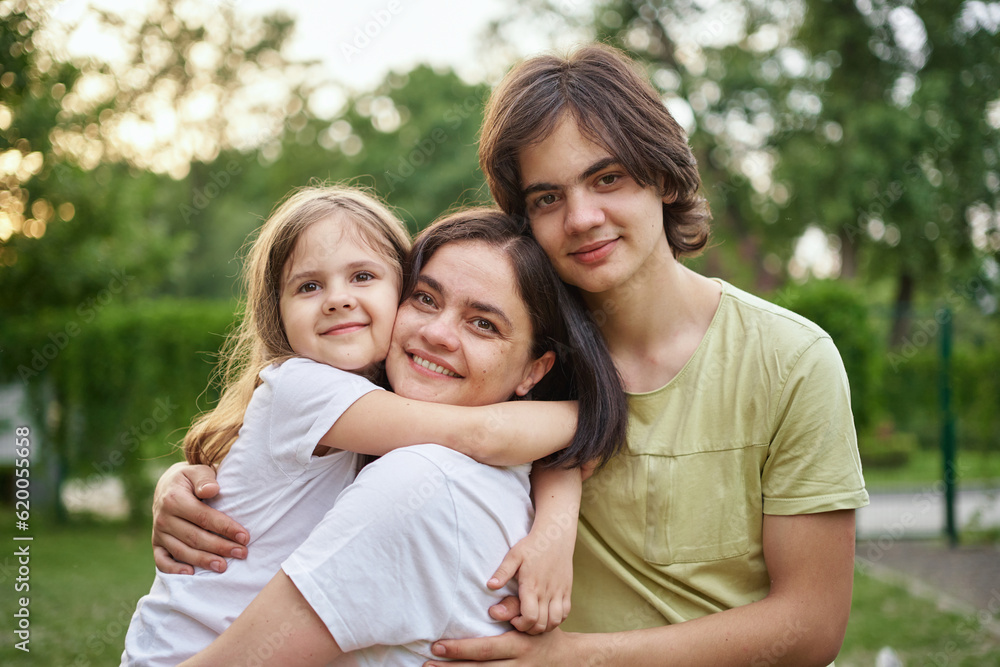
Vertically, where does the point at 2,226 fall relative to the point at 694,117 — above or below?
below

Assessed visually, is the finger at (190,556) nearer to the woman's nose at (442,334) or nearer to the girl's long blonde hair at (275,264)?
the girl's long blonde hair at (275,264)

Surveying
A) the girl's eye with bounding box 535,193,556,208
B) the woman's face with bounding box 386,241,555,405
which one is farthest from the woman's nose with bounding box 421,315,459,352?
the girl's eye with bounding box 535,193,556,208

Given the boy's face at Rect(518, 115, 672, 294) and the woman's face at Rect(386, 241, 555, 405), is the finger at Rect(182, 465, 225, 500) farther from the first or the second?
the boy's face at Rect(518, 115, 672, 294)

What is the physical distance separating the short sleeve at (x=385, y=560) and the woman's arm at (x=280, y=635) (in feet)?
0.13

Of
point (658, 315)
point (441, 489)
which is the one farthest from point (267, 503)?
point (658, 315)

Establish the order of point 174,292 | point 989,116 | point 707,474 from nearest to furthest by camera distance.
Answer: point 707,474 < point 989,116 < point 174,292

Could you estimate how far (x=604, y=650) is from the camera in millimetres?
2080

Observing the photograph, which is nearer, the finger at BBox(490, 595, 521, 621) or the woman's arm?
the woman's arm

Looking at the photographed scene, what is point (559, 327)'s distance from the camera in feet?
7.84

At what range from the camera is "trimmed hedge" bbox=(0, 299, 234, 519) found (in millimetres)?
10195

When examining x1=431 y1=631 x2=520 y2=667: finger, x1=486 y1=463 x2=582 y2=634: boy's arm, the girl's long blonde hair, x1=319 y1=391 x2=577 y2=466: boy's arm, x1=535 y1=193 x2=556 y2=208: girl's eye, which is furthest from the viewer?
the girl's long blonde hair

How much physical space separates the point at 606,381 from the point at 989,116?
15.2 metres

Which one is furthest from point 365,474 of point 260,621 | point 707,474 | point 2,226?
point 2,226

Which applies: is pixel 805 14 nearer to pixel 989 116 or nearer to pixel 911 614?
pixel 989 116
